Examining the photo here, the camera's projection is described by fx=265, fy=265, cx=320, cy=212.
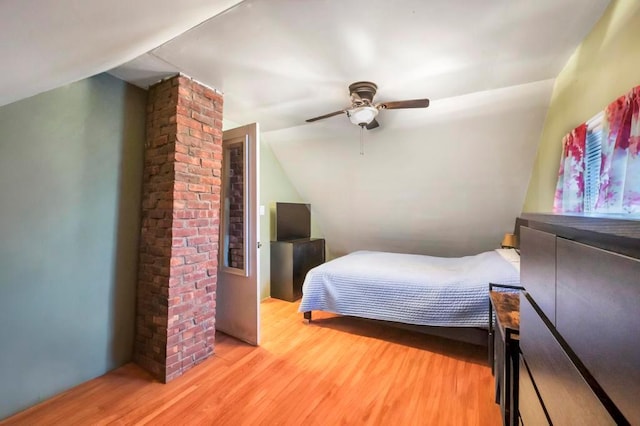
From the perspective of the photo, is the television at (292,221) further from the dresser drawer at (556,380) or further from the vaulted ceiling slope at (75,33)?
the dresser drawer at (556,380)

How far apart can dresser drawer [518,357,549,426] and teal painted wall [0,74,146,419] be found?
2.64 m

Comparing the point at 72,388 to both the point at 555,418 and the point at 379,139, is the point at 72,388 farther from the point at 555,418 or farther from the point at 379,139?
the point at 379,139

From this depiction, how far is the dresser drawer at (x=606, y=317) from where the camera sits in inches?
13.4

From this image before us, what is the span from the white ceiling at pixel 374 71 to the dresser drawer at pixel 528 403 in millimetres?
1739

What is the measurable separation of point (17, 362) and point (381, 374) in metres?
2.44

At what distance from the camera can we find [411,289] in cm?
254

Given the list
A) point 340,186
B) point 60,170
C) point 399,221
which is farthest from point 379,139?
point 60,170

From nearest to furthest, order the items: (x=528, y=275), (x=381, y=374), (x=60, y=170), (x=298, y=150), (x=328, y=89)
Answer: (x=528, y=275), (x=60, y=170), (x=381, y=374), (x=328, y=89), (x=298, y=150)

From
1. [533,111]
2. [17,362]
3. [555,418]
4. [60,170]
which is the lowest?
[17,362]

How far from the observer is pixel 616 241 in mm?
380

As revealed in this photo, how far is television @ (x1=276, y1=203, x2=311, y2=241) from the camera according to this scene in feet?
12.9

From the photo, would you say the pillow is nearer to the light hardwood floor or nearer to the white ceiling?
the white ceiling

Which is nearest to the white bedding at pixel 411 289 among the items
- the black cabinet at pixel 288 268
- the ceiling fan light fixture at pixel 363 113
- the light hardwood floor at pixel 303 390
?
the light hardwood floor at pixel 303 390

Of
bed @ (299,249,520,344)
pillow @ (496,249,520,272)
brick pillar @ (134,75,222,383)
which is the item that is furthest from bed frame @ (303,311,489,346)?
brick pillar @ (134,75,222,383)
